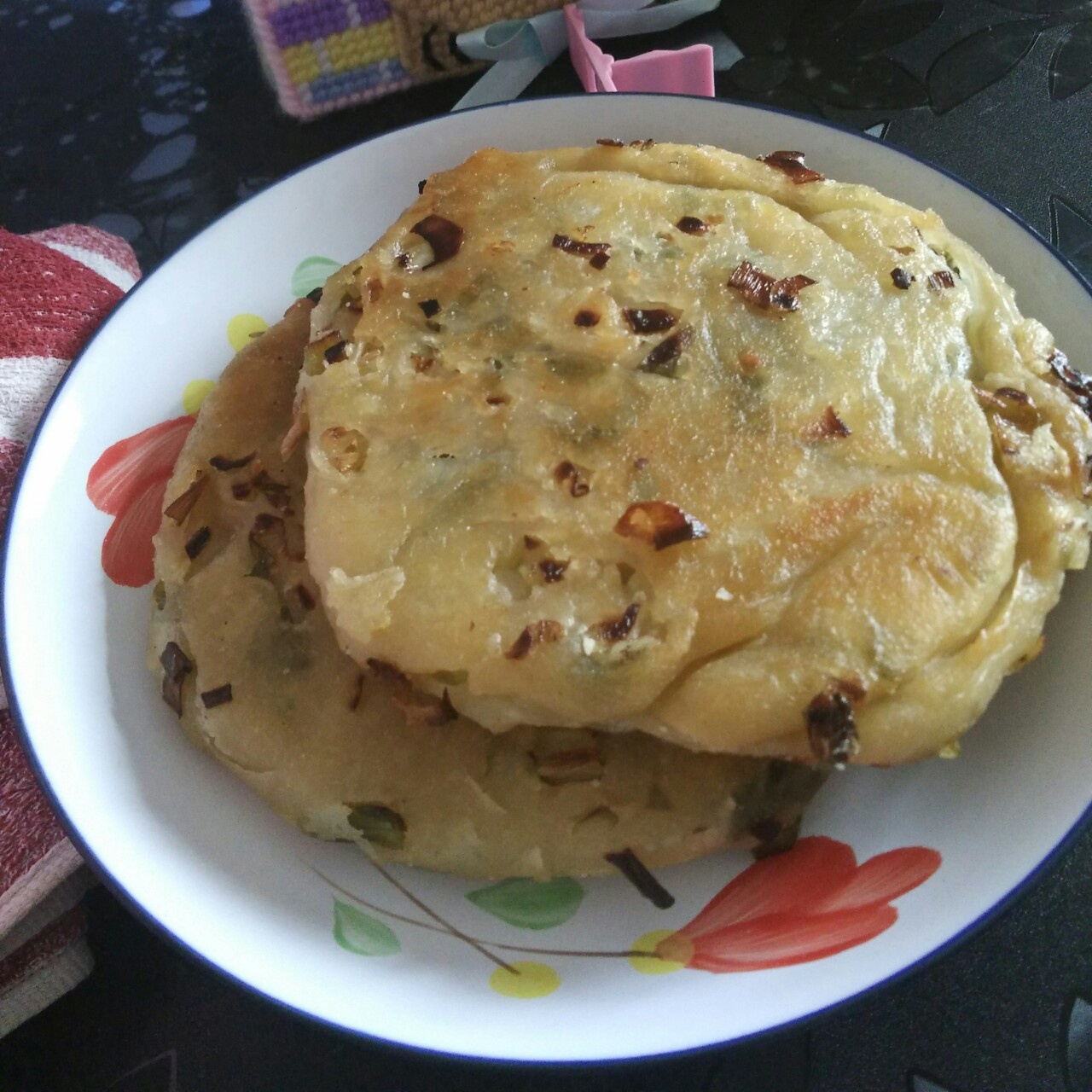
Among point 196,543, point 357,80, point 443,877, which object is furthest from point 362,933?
point 357,80

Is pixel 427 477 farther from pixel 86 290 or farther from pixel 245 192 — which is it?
pixel 245 192

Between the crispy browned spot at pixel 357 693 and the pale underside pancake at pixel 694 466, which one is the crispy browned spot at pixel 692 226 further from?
the crispy browned spot at pixel 357 693

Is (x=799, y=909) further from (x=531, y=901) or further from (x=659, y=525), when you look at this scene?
(x=659, y=525)

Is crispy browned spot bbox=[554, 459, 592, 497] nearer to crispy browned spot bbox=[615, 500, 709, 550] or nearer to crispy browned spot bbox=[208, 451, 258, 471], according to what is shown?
crispy browned spot bbox=[615, 500, 709, 550]

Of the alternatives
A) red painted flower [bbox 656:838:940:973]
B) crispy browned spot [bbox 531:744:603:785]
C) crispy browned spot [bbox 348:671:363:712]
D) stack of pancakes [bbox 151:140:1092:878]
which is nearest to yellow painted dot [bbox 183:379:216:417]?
stack of pancakes [bbox 151:140:1092:878]

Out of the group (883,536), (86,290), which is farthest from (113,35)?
(883,536)
